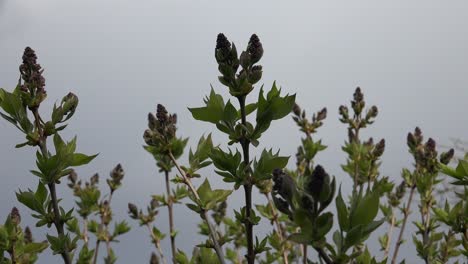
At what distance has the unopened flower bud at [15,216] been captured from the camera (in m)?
2.57

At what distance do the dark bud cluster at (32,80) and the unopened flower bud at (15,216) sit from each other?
0.68m

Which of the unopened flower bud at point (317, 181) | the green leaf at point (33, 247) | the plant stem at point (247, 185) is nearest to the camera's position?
the unopened flower bud at point (317, 181)

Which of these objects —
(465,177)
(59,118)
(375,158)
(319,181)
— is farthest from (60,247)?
(375,158)

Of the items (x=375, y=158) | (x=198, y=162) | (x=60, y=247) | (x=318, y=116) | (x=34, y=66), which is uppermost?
(x=318, y=116)

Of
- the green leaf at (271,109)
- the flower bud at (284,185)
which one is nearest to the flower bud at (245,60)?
the green leaf at (271,109)

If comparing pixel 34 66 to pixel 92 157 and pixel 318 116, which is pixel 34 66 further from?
pixel 318 116

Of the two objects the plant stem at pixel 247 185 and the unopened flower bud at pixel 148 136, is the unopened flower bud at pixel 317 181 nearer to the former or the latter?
the plant stem at pixel 247 185

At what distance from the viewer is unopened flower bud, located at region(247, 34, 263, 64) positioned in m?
1.98

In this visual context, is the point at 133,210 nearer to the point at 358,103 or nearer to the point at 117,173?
the point at 117,173

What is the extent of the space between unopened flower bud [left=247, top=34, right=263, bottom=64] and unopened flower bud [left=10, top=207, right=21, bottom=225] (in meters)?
1.44

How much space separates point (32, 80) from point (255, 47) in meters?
0.93

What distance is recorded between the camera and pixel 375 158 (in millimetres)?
5516

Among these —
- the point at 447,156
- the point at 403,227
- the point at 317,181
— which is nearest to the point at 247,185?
the point at 317,181

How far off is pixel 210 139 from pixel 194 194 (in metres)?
0.32
